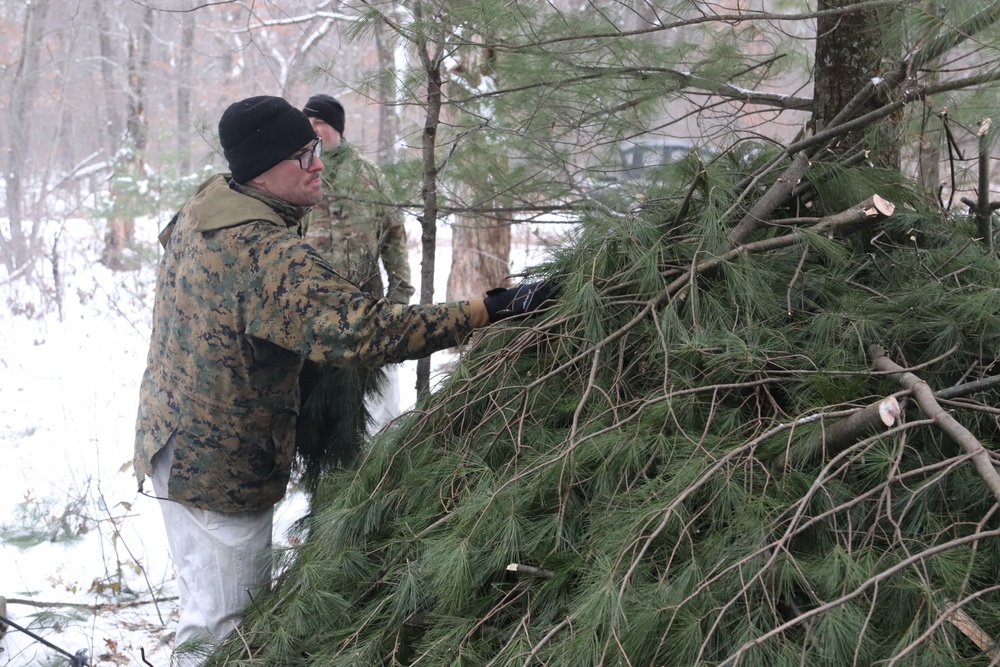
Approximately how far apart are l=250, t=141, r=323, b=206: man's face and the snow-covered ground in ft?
3.01

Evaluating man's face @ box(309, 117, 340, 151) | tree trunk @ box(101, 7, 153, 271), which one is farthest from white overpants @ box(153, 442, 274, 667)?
tree trunk @ box(101, 7, 153, 271)

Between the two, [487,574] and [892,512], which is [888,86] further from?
[487,574]

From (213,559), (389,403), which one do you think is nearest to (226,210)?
(213,559)

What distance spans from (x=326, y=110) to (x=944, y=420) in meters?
3.21

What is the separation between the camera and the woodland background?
1.69m

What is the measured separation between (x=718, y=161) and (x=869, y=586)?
1.58m

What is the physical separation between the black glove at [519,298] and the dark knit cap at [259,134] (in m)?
0.73

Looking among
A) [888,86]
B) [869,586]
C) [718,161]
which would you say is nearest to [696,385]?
[869,586]

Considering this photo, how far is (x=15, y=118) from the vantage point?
36.2 ft

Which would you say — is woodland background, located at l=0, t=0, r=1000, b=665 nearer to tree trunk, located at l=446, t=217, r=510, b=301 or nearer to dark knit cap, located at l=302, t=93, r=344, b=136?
dark knit cap, located at l=302, t=93, r=344, b=136

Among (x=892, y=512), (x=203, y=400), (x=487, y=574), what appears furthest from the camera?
(x=203, y=400)

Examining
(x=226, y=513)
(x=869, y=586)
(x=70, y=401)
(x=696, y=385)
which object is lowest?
(x=70, y=401)

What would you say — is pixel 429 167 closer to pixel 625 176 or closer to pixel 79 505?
pixel 625 176

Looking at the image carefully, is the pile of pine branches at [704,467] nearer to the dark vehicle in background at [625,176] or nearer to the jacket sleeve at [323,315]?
the jacket sleeve at [323,315]
